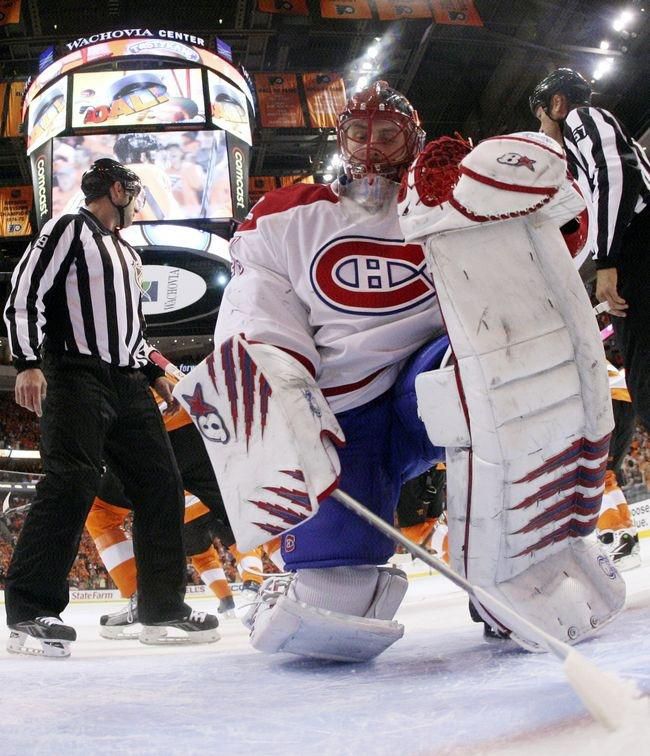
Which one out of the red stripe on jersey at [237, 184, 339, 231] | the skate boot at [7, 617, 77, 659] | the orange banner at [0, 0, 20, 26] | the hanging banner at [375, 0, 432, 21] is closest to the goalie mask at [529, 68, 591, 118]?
the red stripe on jersey at [237, 184, 339, 231]

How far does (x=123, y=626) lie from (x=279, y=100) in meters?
6.98

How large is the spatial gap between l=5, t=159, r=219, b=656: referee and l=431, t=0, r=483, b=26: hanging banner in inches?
242

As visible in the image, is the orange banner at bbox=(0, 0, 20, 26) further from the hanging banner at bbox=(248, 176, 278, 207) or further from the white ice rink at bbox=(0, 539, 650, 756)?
the white ice rink at bbox=(0, 539, 650, 756)

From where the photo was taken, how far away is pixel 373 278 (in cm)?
113

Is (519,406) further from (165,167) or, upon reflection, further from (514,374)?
(165,167)

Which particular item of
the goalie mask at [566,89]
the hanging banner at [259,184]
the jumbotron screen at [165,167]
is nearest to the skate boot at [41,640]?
the goalie mask at [566,89]

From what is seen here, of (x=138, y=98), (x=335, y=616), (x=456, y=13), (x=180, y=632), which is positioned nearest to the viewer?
(x=335, y=616)

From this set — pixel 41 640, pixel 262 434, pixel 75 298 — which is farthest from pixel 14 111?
pixel 262 434

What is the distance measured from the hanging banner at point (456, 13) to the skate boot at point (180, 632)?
261 inches

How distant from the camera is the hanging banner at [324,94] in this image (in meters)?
7.88

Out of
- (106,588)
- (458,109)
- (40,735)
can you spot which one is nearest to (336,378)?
(40,735)

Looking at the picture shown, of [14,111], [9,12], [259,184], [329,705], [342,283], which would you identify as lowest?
[259,184]

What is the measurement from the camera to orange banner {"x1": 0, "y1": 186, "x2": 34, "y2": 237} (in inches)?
375

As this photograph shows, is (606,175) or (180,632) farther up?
(606,175)
